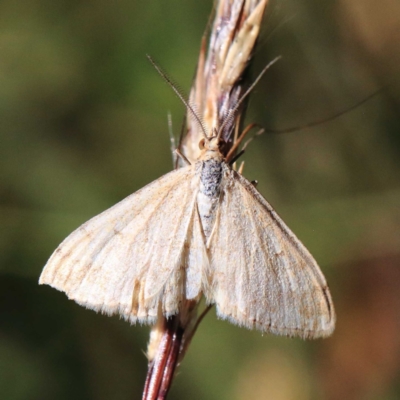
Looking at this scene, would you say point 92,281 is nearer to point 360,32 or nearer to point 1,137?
point 1,137

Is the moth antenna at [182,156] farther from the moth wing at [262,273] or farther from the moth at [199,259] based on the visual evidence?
the moth wing at [262,273]

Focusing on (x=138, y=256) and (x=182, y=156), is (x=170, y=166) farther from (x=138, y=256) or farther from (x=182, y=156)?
(x=138, y=256)

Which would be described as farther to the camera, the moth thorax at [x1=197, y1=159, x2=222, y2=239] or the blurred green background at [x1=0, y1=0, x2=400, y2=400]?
the blurred green background at [x1=0, y1=0, x2=400, y2=400]

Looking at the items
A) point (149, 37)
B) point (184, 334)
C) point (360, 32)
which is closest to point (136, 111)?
point (149, 37)

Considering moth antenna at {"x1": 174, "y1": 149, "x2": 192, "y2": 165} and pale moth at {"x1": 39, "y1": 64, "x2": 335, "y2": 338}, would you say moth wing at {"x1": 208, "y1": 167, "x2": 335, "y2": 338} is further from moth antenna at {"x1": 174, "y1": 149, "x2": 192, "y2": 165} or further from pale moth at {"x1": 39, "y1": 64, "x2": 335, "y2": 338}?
moth antenna at {"x1": 174, "y1": 149, "x2": 192, "y2": 165}

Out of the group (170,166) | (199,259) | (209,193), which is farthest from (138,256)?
(170,166)

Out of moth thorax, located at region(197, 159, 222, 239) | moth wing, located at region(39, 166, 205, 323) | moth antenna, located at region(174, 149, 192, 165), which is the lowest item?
moth wing, located at region(39, 166, 205, 323)

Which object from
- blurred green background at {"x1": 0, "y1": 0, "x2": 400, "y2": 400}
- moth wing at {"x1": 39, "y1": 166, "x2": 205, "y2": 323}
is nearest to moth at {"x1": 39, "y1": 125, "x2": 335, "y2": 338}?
moth wing at {"x1": 39, "y1": 166, "x2": 205, "y2": 323}
